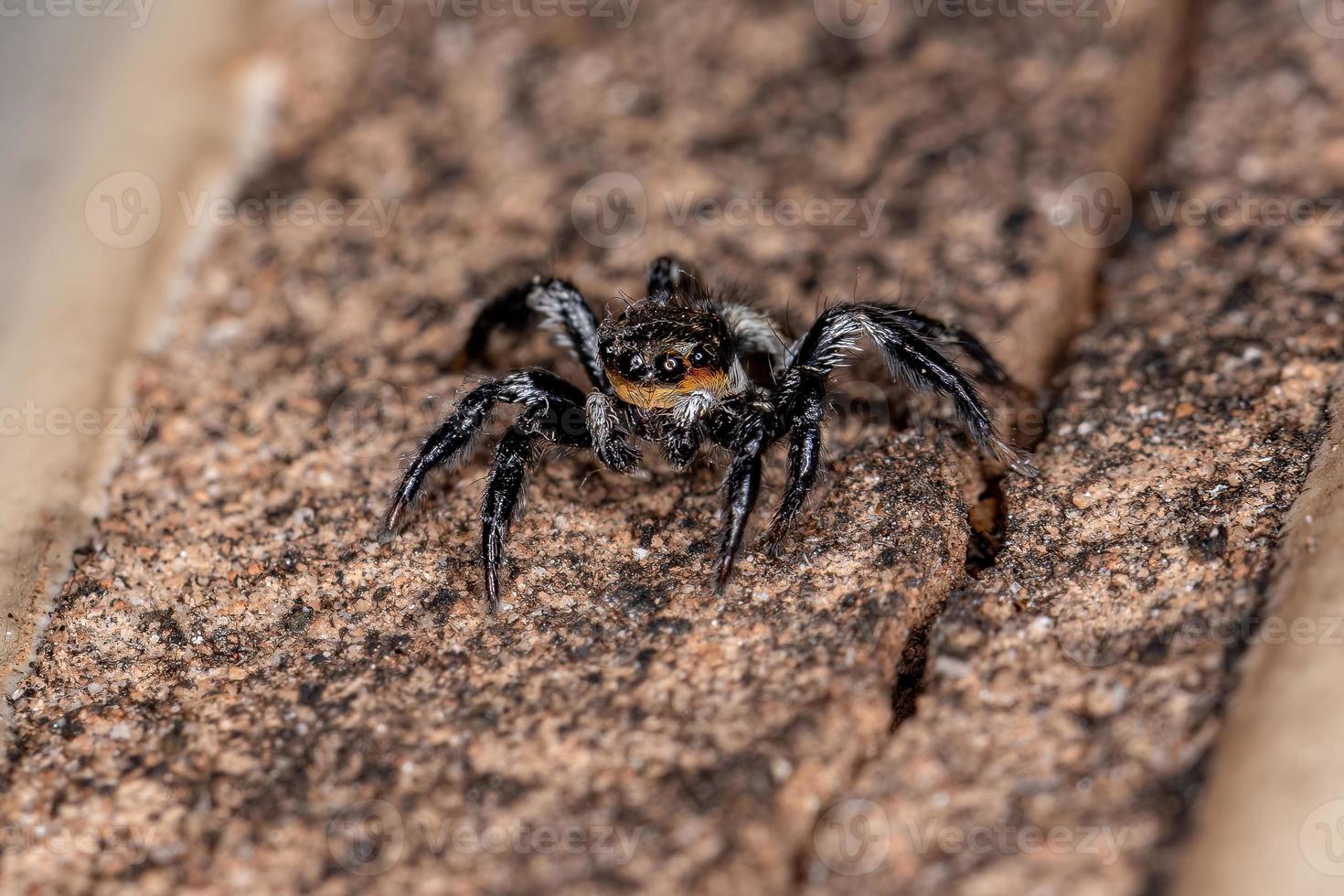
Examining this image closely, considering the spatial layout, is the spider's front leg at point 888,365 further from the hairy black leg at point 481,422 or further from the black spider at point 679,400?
the hairy black leg at point 481,422

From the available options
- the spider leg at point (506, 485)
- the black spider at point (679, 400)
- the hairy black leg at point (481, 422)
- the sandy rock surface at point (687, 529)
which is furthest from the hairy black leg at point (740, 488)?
the spider leg at point (506, 485)

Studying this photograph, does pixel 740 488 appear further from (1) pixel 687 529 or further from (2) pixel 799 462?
(1) pixel 687 529

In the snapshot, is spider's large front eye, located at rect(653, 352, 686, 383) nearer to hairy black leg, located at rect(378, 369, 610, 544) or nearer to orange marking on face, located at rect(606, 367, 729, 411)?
orange marking on face, located at rect(606, 367, 729, 411)

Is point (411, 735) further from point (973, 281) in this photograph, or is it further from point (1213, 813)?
point (973, 281)

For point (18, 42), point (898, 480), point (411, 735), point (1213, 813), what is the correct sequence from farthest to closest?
1. point (18, 42)
2. point (898, 480)
3. point (411, 735)
4. point (1213, 813)

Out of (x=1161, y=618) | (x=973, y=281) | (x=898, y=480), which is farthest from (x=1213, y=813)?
(x=973, y=281)

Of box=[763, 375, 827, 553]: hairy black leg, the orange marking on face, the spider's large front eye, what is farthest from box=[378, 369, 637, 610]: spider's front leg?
box=[763, 375, 827, 553]: hairy black leg
